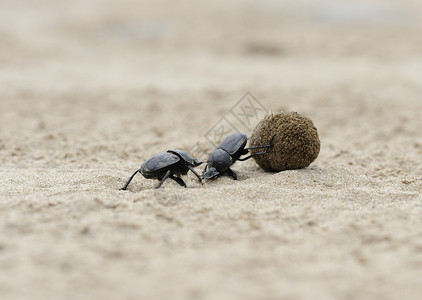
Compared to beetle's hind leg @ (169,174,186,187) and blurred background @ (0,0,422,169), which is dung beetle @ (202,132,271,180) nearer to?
beetle's hind leg @ (169,174,186,187)

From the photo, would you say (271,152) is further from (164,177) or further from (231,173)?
(164,177)

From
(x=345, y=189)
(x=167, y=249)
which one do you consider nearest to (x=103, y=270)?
(x=167, y=249)

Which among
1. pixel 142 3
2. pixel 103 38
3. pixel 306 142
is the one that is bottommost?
pixel 306 142

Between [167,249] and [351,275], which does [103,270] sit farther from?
[351,275]

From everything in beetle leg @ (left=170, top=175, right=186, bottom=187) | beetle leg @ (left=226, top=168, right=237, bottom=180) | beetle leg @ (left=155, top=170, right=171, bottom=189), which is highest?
beetle leg @ (left=155, top=170, right=171, bottom=189)

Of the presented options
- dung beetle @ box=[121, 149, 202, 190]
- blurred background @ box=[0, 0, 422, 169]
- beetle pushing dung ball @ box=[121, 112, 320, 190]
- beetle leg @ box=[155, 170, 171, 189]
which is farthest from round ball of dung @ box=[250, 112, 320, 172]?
blurred background @ box=[0, 0, 422, 169]

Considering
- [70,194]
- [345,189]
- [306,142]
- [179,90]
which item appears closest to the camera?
[70,194]

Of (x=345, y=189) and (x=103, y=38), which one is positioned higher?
(x=103, y=38)
